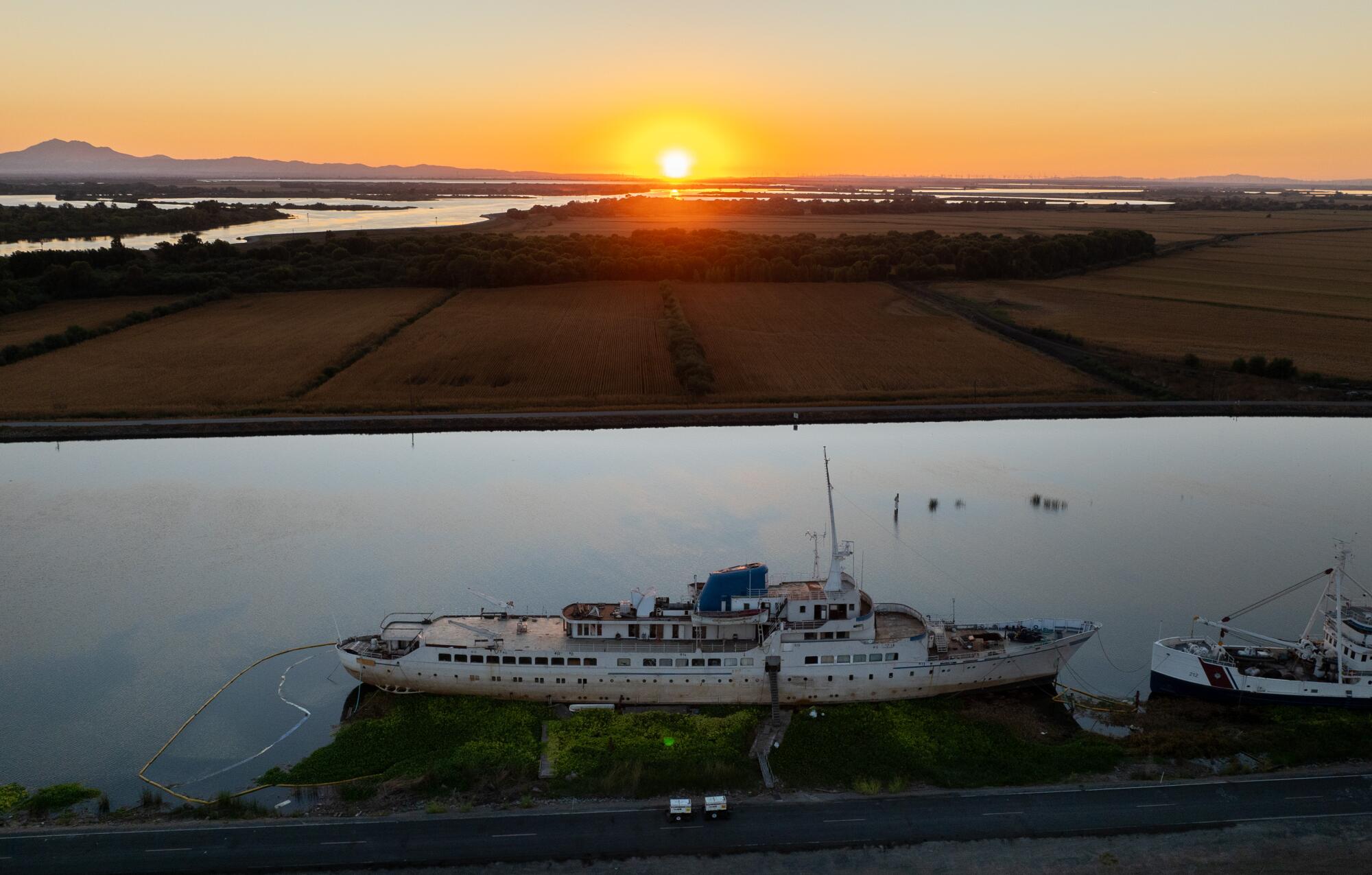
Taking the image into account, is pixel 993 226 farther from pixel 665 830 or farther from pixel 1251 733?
pixel 665 830

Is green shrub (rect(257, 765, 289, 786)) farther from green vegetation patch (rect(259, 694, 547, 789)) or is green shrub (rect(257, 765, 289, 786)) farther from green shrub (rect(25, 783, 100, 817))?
green shrub (rect(25, 783, 100, 817))

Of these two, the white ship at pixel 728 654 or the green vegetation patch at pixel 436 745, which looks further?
the white ship at pixel 728 654

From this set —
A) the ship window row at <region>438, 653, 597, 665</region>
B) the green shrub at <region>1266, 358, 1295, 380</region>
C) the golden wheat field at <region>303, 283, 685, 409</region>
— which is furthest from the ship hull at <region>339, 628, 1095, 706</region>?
the green shrub at <region>1266, 358, 1295, 380</region>

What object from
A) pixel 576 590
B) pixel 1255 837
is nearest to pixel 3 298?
pixel 576 590

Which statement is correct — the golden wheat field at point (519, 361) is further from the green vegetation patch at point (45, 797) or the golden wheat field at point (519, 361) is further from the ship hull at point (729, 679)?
the green vegetation patch at point (45, 797)

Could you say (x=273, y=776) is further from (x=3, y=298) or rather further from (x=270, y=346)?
(x=3, y=298)

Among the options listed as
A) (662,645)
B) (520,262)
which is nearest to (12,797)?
(662,645)

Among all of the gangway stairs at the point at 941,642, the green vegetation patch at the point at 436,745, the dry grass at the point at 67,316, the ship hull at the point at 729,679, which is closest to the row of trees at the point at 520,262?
the dry grass at the point at 67,316
